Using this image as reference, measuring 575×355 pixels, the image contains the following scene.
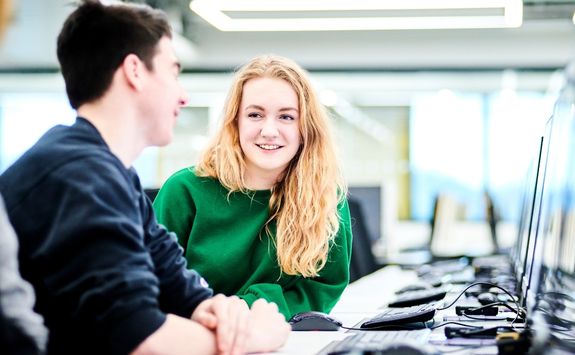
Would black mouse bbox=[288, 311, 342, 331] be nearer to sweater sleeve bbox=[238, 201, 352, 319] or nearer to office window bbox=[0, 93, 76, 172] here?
sweater sleeve bbox=[238, 201, 352, 319]

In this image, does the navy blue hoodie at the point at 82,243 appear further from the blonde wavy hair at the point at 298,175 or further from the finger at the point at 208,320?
the blonde wavy hair at the point at 298,175

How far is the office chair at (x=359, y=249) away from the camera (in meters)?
4.55

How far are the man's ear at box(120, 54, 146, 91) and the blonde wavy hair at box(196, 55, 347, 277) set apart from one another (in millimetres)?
911

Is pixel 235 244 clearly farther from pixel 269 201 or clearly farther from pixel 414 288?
pixel 414 288

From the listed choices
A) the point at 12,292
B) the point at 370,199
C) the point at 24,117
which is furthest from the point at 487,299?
the point at 24,117

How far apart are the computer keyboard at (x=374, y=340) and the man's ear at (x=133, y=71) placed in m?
0.59

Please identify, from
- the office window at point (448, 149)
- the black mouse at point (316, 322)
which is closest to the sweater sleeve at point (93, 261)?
the black mouse at point (316, 322)

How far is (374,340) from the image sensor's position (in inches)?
64.4

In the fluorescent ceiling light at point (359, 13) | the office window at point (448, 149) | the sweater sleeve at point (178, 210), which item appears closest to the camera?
the sweater sleeve at point (178, 210)

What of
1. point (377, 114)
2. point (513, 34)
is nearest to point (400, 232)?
point (377, 114)

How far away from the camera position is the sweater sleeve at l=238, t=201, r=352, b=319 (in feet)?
7.22

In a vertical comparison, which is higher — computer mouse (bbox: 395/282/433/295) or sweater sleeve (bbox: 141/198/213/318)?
sweater sleeve (bbox: 141/198/213/318)

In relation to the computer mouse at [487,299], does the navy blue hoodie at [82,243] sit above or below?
above

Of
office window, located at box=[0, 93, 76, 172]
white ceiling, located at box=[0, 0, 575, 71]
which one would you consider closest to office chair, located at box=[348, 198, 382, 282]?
white ceiling, located at box=[0, 0, 575, 71]
